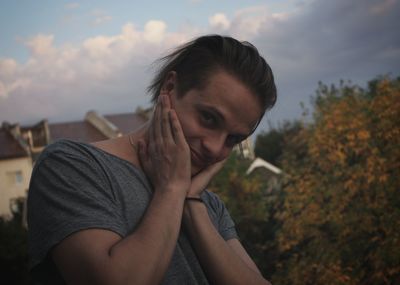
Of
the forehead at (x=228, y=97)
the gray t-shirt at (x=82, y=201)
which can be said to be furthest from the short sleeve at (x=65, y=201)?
the forehead at (x=228, y=97)

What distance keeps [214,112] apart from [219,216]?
0.60 meters

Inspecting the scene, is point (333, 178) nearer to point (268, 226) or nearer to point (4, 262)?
point (268, 226)

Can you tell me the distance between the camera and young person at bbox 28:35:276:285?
137 cm

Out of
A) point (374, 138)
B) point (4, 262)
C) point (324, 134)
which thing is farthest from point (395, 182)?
point (4, 262)

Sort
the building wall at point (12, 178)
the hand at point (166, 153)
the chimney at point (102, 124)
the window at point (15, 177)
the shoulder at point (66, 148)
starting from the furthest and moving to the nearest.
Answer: the chimney at point (102, 124) < the window at point (15, 177) < the building wall at point (12, 178) < the hand at point (166, 153) < the shoulder at point (66, 148)

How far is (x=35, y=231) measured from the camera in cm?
148

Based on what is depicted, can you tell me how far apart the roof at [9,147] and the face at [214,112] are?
3611cm

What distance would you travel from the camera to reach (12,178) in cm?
3512

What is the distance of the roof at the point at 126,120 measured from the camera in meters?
38.4

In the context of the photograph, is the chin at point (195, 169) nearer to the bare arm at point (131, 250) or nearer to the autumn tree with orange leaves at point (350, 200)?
the bare arm at point (131, 250)

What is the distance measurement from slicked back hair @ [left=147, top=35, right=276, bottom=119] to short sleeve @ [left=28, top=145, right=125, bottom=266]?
22.8 inches

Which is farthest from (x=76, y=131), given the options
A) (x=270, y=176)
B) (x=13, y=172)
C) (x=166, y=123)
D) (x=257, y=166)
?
(x=166, y=123)

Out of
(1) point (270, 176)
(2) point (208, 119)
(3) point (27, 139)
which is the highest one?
(2) point (208, 119)

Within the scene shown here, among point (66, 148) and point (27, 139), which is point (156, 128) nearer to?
point (66, 148)
